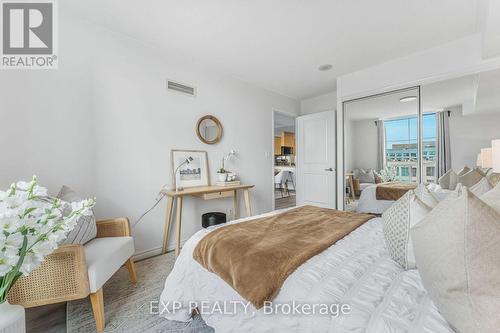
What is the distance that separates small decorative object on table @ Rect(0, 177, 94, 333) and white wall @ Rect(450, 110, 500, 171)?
3.62m

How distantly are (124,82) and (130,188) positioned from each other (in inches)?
46.2

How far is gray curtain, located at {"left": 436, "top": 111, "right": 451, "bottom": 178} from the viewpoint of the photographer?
274 centimetres

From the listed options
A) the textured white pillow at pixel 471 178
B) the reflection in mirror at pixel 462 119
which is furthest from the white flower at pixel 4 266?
the reflection in mirror at pixel 462 119

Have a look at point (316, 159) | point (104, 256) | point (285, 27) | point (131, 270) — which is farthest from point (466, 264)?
point (316, 159)

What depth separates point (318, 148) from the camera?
13.9 feet

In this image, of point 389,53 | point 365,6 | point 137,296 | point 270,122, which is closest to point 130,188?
point 137,296

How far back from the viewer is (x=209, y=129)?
10.6ft

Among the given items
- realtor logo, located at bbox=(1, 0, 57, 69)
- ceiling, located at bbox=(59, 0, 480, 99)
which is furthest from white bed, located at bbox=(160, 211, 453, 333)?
realtor logo, located at bbox=(1, 0, 57, 69)

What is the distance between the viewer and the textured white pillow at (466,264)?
551 mm

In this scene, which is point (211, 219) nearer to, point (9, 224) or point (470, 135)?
point (9, 224)

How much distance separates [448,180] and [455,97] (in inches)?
39.3

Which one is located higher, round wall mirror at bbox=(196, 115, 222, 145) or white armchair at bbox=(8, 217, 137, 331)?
round wall mirror at bbox=(196, 115, 222, 145)

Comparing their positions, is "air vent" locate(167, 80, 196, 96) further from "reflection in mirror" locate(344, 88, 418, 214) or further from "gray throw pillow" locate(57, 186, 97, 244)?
"reflection in mirror" locate(344, 88, 418, 214)

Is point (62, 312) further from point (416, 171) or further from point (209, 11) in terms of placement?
point (416, 171)
